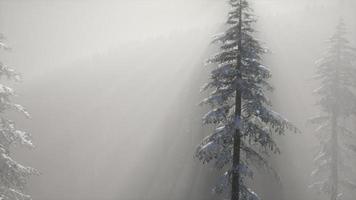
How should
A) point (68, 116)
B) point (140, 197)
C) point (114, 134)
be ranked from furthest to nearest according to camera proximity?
point (68, 116), point (114, 134), point (140, 197)

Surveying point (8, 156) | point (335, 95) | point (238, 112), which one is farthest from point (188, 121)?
point (8, 156)

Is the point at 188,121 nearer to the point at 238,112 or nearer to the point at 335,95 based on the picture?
the point at 335,95

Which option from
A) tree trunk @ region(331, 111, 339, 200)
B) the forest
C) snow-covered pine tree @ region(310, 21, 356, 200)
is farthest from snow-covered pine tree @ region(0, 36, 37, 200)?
tree trunk @ region(331, 111, 339, 200)

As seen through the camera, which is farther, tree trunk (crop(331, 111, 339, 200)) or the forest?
tree trunk (crop(331, 111, 339, 200))

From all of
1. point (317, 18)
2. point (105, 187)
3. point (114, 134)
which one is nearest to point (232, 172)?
point (105, 187)

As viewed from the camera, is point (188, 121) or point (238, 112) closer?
point (238, 112)

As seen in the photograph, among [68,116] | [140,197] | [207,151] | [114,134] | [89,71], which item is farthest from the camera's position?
[89,71]

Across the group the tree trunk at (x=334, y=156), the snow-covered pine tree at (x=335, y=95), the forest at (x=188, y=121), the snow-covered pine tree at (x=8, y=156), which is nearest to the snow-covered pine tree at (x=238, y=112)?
the forest at (x=188, y=121)

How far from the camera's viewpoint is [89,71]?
8812 centimetres

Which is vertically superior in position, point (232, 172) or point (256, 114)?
point (256, 114)

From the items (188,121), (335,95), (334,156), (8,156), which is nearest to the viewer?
(8,156)

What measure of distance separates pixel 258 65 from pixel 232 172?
485cm

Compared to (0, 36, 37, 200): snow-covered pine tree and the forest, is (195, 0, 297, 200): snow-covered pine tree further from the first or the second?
(0, 36, 37, 200): snow-covered pine tree

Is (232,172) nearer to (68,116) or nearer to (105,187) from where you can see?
(105,187)
